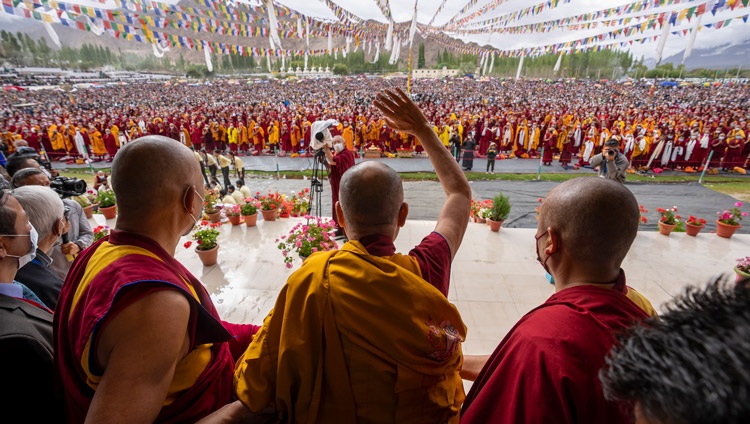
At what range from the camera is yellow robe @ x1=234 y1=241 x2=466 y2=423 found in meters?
1.10

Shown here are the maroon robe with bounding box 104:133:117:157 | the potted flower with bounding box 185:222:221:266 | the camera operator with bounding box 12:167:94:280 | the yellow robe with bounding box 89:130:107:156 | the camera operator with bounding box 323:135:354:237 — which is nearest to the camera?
the camera operator with bounding box 12:167:94:280

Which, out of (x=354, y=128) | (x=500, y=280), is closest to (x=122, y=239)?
(x=500, y=280)

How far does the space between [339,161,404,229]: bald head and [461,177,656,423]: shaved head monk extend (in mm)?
671

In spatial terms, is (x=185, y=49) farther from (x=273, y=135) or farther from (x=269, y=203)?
(x=269, y=203)

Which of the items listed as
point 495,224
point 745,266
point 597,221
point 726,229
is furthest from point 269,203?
point 726,229

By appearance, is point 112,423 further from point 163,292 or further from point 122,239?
point 122,239

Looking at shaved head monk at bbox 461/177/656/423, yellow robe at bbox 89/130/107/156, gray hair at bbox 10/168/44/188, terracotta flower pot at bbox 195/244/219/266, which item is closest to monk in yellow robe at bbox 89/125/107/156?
yellow robe at bbox 89/130/107/156

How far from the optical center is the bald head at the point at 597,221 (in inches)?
50.9

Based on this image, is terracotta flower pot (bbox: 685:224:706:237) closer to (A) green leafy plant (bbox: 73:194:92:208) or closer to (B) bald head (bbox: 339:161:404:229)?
(B) bald head (bbox: 339:161:404:229)

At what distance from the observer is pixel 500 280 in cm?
488

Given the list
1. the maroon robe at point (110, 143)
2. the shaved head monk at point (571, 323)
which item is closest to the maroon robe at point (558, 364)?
the shaved head monk at point (571, 323)

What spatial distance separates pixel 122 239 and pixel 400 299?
113 cm

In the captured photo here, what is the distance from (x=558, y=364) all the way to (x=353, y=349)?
653 mm

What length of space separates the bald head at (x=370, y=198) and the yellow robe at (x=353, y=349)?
0.21 meters
